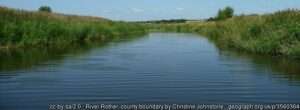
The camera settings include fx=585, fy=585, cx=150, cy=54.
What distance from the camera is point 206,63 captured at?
2205 centimetres

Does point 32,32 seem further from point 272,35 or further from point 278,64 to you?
point 278,64

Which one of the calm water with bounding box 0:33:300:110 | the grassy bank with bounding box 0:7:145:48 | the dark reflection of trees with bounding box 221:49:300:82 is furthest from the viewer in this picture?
the grassy bank with bounding box 0:7:145:48

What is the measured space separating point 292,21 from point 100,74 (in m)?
10.5

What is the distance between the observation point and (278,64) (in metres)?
20.6

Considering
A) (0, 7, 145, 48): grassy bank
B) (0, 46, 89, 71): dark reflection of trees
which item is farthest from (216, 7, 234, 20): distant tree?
(0, 46, 89, 71): dark reflection of trees

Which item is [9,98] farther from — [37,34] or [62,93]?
[37,34]

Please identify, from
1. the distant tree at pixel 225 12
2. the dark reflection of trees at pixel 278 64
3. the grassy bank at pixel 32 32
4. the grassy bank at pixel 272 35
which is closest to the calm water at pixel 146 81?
the dark reflection of trees at pixel 278 64

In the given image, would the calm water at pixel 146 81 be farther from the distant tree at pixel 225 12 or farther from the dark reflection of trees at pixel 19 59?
the distant tree at pixel 225 12

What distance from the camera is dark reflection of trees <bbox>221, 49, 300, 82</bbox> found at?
17638 millimetres

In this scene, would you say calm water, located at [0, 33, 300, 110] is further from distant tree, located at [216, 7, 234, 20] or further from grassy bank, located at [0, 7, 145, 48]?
distant tree, located at [216, 7, 234, 20]

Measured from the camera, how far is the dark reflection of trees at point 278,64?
694 inches

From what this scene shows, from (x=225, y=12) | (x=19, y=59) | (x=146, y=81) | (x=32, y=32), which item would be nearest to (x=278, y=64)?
(x=146, y=81)

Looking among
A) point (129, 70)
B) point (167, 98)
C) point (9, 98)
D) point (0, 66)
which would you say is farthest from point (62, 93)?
point (0, 66)

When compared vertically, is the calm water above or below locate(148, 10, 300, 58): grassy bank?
below
